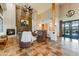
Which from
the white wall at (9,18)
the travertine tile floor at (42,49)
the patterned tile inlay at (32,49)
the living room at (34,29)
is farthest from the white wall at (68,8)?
the white wall at (9,18)

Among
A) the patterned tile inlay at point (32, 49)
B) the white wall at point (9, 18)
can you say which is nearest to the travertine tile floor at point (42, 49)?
the patterned tile inlay at point (32, 49)

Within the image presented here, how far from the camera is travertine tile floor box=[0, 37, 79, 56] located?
6.61 ft

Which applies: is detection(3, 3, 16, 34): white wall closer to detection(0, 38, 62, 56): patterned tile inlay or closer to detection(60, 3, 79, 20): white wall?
detection(0, 38, 62, 56): patterned tile inlay

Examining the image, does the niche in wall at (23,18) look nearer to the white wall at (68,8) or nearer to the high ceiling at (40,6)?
the high ceiling at (40,6)

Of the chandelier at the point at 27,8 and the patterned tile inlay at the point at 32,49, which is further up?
the chandelier at the point at 27,8

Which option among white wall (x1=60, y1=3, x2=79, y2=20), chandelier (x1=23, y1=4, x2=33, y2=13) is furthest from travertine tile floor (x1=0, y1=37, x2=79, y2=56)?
chandelier (x1=23, y1=4, x2=33, y2=13)

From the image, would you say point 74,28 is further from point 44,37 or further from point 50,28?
point 44,37

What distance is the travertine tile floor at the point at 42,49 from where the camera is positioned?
6.61 ft

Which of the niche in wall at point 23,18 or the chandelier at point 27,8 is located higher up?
the chandelier at point 27,8

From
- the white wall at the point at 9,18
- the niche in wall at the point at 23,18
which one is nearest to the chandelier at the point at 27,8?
the niche in wall at the point at 23,18

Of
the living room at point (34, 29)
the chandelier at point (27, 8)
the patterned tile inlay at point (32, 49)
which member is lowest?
the patterned tile inlay at point (32, 49)

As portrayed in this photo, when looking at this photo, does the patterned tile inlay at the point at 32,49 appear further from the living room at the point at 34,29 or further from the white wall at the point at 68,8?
the white wall at the point at 68,8

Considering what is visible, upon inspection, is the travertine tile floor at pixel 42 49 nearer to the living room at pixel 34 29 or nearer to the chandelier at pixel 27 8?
the living room at pixel 34 29

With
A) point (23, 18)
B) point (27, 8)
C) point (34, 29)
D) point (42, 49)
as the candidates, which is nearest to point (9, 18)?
point (23, 18)
